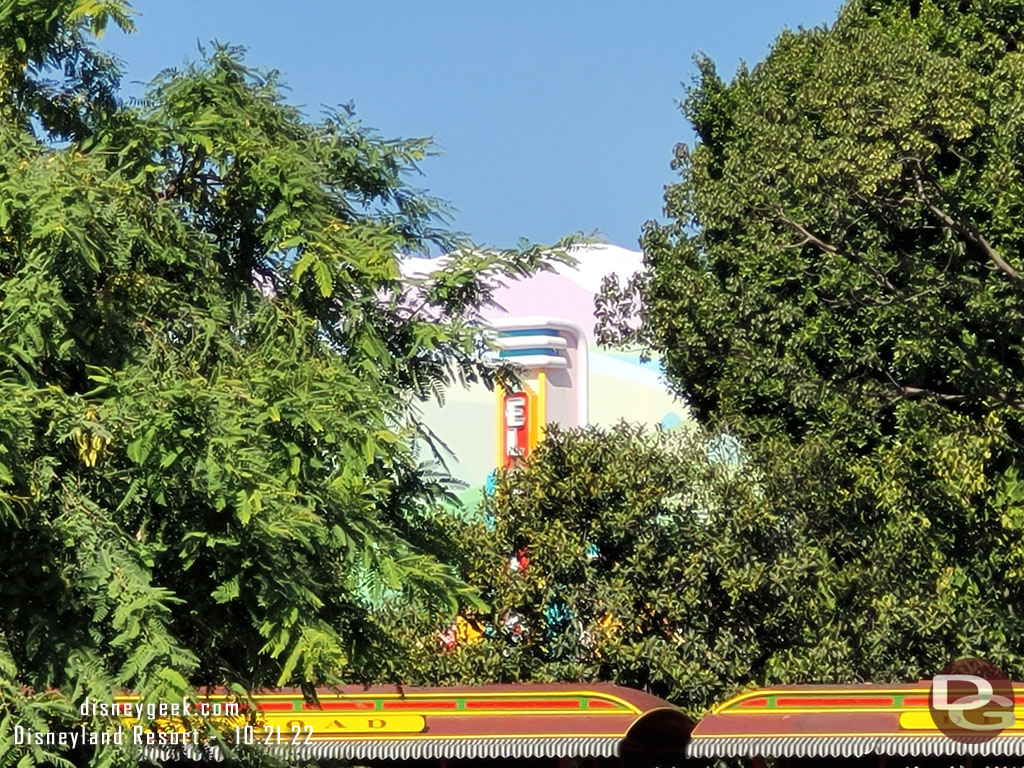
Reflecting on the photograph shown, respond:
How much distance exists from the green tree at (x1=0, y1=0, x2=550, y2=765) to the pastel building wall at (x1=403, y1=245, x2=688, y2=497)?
586 inches

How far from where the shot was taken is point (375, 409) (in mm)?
6395

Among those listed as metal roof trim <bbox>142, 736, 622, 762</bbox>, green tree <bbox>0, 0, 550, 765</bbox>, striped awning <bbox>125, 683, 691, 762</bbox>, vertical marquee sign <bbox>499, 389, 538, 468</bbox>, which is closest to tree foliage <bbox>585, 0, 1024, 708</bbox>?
striped awning <bbox>125, 683, 691, 762</bbox>

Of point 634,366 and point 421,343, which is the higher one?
point 634,366

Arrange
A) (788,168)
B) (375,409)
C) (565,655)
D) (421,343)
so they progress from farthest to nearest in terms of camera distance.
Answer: (565,655), (788,168), (421,343), (375,409)

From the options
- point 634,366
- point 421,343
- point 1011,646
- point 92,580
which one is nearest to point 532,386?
point 634,366

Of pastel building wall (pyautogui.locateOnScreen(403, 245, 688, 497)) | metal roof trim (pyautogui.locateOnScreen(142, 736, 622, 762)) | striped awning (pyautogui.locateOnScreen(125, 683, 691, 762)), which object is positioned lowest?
metal roof trim (pyautogui.locateOnScreen(142, 736, 622, 762))

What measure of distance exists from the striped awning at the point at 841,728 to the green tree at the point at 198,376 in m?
7.83

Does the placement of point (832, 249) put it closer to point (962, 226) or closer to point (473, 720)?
point (962, 226)

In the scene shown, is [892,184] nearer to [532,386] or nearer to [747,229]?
[747,229]

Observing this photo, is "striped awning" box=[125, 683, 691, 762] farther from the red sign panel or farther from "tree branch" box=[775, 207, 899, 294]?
the red sign panel

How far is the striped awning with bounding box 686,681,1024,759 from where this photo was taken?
47.4 feet

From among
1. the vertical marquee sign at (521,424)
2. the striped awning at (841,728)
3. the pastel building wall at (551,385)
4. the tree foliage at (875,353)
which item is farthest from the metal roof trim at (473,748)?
the vertical marquee sign at (521,424)

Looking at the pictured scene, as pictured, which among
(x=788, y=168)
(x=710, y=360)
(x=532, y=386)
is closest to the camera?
(x=788, y=168)

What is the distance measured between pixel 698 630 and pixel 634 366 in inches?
491
